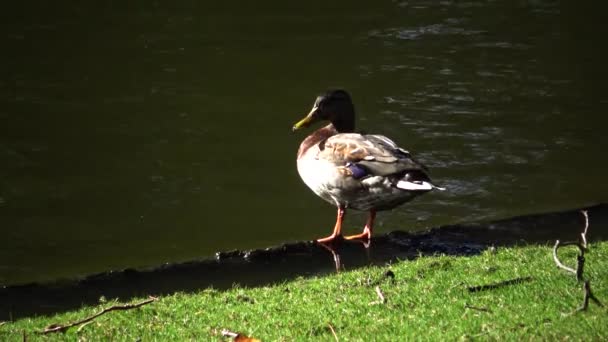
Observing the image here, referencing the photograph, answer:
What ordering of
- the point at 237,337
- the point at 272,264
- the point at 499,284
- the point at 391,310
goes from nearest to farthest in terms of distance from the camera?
1. the point at 237,337
2. the point at 391,310
3. the point at 499,284
4. the point at 272,264

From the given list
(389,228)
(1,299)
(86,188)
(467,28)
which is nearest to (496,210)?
(389,228)

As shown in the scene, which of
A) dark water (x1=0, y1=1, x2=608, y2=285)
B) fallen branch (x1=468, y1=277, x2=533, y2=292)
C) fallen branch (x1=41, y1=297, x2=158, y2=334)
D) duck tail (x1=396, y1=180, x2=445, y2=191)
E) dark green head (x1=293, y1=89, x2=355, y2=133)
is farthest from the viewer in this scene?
dark water (x1=0, y1=1, x2=608, y2=285)

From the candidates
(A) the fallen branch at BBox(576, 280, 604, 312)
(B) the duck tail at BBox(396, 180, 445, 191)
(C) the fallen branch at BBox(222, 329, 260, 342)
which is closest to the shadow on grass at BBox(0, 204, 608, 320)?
(B) the duck tail at BBox(396, 180, 445, 191)

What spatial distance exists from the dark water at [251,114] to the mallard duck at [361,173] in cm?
86

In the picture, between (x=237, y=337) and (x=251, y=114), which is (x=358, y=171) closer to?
(x=237, y=337)

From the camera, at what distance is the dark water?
10148 millimetres

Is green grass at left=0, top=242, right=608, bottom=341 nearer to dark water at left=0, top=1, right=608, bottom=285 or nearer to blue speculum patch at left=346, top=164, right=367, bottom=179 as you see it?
blue speculum patch at left=346, top=164, right=367, bottom=179

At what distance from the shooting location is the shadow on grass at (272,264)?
309 inches

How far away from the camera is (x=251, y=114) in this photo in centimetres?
1299

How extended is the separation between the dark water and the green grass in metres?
2.36

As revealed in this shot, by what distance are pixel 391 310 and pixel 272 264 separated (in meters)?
2.11

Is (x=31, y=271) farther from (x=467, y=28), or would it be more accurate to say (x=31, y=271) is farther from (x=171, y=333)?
(x=467, y=28)

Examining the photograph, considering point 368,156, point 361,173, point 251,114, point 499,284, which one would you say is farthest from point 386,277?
point 251,114

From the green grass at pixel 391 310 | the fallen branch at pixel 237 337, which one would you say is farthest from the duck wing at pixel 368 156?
the fallen branch at pixel 237 337
